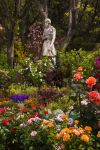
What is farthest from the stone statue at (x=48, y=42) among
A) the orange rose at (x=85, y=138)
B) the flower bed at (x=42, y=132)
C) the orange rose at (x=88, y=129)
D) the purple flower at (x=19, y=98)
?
the orange rose at (x=85, y=138)

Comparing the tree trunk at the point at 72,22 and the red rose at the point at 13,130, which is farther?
the tree trunk at the point at 72,22

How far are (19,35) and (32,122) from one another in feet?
70.3

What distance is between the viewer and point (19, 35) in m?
28.7

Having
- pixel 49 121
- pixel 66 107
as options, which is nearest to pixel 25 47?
pixel 66 107

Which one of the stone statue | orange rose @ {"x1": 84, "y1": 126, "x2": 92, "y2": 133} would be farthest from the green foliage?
orange rose @ {"x1": 84, "y1": 126, "x2": 92, "y2": 133}

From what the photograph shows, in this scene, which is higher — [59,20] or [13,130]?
[59,20]

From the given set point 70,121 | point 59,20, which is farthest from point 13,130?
point 59,20

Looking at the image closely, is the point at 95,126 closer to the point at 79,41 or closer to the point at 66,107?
the point at 66,107

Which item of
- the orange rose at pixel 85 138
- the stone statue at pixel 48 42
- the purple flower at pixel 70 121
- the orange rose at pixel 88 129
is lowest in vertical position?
the orange rose at pixel 85 138

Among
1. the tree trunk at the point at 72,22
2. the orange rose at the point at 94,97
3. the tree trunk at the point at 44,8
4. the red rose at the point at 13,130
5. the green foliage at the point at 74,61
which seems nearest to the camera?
the orange rose at the point at 94,97

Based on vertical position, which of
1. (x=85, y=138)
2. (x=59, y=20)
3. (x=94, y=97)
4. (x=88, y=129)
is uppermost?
(x=59, y=20)

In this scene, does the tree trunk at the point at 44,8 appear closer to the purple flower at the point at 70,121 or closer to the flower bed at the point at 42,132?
the flower bed at the point at 42,132

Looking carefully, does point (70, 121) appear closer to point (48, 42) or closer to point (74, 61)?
point (74, 61)

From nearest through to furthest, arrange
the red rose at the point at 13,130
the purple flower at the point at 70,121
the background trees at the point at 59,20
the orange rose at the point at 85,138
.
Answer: the orange rose at the point at 85,138 → the purple flower at the point at 70,121 → the red rose at the point at 13,130 → the background trees at the point at 59,20
